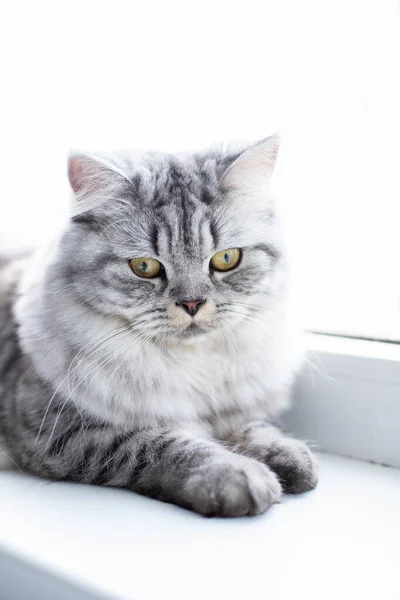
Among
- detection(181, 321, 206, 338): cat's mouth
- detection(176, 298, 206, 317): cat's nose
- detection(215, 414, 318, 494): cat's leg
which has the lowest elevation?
detection(215, 414, 318, 494): cat's leg

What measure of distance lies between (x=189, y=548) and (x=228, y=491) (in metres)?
0.11

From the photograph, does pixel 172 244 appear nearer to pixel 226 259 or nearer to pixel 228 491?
pixel 226 259

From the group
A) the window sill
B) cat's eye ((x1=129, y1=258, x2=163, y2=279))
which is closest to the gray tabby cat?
cat's eye ((x1=129, y1=258, x2=163, y2=279))

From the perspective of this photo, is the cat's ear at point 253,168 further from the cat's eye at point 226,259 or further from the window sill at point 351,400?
the window sill at point 351,400

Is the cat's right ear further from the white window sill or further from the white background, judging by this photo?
the white window sill

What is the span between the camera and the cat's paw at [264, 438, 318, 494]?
1102 mm

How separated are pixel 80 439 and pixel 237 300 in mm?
399

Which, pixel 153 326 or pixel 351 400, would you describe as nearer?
pixel 153 326

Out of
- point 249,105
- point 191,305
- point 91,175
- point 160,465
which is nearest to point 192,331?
point 191,305

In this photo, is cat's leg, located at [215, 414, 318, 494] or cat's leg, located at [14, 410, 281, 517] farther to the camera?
cat's leg, located at [215, 414, 318, 494]

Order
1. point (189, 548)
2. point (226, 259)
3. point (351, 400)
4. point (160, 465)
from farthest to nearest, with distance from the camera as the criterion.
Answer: point (351, 400), point (226, 259), point (160, 465), point (189, 548)

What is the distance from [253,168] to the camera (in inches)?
47.4

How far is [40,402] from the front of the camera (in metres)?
1.22

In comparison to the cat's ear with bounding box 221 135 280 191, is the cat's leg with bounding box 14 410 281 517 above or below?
below
